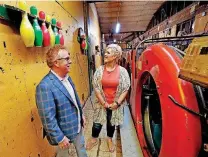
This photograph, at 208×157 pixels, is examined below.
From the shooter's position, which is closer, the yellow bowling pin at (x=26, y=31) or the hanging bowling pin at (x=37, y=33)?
the yellow bowling pin at (x=26, y=31)

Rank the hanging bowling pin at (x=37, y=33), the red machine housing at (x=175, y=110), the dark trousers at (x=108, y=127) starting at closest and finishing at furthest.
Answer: the red machine housing at (x=175, y=110), the hanging bowling pin at (x=37, y=33), the dark trousers at (x=108, y=127)

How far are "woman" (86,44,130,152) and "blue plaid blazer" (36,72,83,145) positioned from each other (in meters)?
0.73

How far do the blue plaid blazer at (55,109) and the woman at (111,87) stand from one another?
0.73 m

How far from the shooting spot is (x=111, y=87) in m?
2.27

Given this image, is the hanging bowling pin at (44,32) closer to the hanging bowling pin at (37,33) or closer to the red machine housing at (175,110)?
the hanging bowling pin at (37,33)

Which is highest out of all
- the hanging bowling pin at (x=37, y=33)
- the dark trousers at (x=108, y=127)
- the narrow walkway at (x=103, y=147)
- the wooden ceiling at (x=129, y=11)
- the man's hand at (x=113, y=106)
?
the wooden ceiling at (x=129, y=11)

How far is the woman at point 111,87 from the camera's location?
222 cm

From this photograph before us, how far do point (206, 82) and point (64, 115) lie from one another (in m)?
1.12

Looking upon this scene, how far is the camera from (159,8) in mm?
8039

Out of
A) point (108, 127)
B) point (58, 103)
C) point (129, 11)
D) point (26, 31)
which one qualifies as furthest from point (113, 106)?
point (129, 11)

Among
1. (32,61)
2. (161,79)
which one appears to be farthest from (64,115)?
(161,79)

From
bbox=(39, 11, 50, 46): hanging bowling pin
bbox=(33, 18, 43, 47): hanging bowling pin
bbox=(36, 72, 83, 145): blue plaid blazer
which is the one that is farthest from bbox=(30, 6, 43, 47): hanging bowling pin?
bbox=(36, 72, 83, 145): blue plaid blazer

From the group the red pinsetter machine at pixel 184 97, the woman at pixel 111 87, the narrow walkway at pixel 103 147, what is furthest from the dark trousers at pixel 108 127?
the red pinsetter machine at pixel 184 97

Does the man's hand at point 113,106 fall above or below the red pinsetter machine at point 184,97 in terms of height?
below
